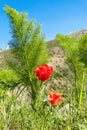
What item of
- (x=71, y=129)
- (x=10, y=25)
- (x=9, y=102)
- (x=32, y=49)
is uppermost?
(x=10, y=25)

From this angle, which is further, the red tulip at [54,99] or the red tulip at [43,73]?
the red tulip at [43,73]

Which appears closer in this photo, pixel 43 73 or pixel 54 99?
pixel 54 99

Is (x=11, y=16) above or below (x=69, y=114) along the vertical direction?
above

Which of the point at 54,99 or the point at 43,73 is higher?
the point at 43,73

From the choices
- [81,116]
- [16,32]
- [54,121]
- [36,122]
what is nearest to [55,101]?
[36,122]

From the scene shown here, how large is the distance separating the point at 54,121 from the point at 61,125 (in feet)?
0.90

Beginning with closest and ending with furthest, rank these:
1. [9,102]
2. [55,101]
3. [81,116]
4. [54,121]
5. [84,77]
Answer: [55,101] < [9,102] < [54,121] < [81,116] < [84,77]

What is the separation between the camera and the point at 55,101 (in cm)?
348

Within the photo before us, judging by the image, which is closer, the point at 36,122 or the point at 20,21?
the point at 36,122

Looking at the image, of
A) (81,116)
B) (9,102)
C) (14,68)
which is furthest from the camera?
(14,68)

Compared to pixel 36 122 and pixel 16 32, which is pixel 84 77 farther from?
pixel 36 122

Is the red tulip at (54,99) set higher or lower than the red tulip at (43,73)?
lower

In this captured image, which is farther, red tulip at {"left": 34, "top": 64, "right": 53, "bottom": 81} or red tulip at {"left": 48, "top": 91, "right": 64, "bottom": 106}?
red tulip at {"left": 34, "top": 64, "right": 53, "bottom": 81}

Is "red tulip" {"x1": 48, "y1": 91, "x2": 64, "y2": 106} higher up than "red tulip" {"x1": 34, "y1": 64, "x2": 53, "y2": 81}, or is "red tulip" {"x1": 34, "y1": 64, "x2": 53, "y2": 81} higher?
"red tulip" {"x1": 34, "y1": 64, "x2": 53, "y2": 81}
